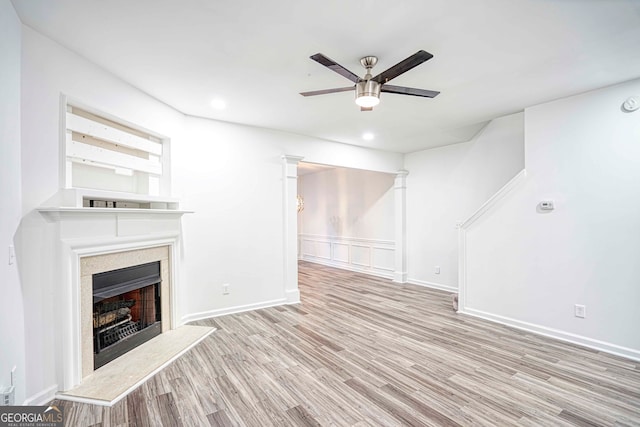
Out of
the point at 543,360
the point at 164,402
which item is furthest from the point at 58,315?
the point at 543,360

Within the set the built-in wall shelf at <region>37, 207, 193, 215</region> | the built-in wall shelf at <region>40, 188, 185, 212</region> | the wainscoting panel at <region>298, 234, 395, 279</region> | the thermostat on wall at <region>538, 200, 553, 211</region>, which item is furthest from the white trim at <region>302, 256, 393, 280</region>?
the built-in wall shelf at <region>40, 188, 185, 212</region>

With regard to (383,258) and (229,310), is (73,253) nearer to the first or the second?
(229,310)

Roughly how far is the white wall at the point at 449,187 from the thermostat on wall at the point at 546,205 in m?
1.09

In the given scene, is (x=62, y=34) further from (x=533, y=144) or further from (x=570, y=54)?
(x=533, y=144)

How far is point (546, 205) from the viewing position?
11.7 feet

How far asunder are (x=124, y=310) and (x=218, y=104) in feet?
8.40

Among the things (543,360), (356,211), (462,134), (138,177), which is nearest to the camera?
(543,360)

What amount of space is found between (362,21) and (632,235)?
11.3 feet

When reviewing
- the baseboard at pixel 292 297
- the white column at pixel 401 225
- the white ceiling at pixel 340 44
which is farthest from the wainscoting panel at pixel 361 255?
the white ceiling at pixel 340 44

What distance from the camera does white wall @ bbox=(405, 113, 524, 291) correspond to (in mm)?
4652

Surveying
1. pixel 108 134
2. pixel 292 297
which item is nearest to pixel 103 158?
pixel 108 134

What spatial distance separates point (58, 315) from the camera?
237cm

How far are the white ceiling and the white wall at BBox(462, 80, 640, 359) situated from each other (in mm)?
368

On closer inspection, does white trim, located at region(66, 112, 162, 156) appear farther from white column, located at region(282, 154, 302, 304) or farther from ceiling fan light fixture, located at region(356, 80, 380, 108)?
ceiling fan light fixture, located at region(356, 80, 380, 108)
